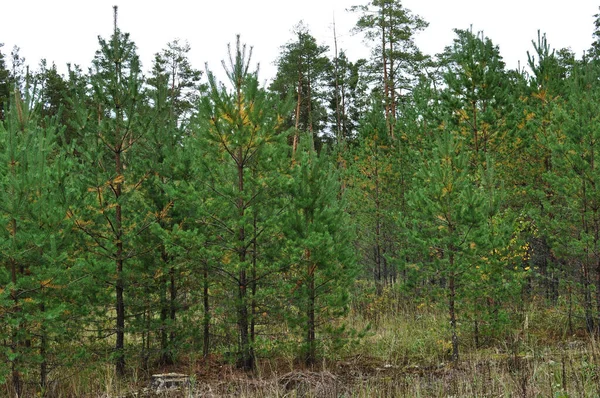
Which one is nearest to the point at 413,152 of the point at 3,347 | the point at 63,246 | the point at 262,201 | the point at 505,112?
the point at 505,112

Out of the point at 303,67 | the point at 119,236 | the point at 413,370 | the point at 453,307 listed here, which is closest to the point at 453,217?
the point at 453,307

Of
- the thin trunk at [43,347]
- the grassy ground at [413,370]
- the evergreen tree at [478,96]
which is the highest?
the evergreen tree at [478,96]

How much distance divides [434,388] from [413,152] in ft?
35.0

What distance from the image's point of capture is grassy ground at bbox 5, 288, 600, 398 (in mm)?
6336

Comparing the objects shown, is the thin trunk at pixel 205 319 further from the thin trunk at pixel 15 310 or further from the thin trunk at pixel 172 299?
the thin trunk at pixel 15 310

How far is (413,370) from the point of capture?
30.4 ft

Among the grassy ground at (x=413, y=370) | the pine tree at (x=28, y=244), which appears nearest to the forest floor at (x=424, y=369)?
the grassy ground at (x=413, y=370)

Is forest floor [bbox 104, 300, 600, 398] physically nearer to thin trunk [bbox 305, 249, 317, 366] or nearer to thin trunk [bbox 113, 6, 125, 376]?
thin trunk [bbox 305, 249, 317, 366]

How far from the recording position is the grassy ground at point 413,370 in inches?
249

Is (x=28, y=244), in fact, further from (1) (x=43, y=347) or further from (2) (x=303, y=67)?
(2) (x=303, y=67)

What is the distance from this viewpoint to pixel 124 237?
343 inches

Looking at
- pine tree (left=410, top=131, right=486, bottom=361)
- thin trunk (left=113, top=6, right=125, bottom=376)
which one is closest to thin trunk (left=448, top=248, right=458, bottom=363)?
pine tree (left=410, top=131, right=486, bottom=361)

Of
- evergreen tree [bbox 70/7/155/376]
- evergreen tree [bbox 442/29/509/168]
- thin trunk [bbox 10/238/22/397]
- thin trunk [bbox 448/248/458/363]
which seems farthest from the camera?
evergreen tree [bbox 442/29/509/168]

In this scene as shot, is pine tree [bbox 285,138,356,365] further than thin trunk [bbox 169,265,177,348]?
No
